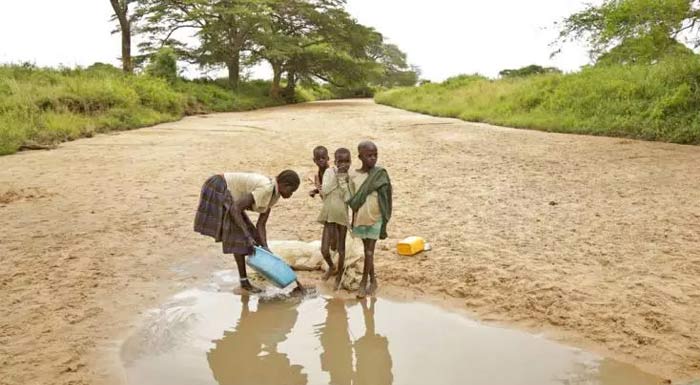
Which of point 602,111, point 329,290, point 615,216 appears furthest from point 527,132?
point 329,290

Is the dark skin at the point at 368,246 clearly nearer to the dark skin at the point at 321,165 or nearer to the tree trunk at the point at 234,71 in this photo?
the dark skin at the point at 321,165

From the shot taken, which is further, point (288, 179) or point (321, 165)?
point (321, 165)

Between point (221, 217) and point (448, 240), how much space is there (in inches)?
93.4

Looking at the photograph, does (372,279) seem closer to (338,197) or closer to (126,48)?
(338,197)

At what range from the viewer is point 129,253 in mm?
5531

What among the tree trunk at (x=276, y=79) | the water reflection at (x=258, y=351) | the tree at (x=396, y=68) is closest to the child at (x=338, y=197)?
the water reflection at (x=258, y=351)

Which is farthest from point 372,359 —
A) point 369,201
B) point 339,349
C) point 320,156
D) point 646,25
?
point 646,25

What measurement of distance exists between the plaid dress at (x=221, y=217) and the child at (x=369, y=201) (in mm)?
860

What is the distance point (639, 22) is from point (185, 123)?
13009mm

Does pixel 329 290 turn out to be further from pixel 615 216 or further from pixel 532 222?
pixel 615 216

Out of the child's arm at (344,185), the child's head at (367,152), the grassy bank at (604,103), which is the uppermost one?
the grassy bank at (604,103)

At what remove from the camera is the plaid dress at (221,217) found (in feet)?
14.3

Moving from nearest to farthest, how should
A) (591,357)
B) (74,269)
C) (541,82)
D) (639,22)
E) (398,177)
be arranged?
(591,357)
(74,269)
(398,177)
(639,22)
(541,82)

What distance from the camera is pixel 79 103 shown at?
15828mm
